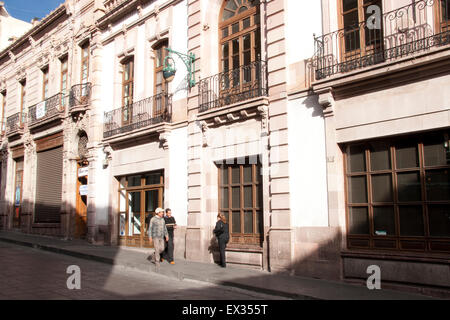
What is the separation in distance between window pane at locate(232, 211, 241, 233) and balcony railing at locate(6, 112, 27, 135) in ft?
55.5

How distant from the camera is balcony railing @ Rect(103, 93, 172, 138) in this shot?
51.9 feet

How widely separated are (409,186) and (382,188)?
23.9 inches

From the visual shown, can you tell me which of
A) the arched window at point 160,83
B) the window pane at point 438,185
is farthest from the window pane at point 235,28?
the window pane at point 438,185

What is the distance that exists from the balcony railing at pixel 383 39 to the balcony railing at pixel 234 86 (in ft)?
6.25

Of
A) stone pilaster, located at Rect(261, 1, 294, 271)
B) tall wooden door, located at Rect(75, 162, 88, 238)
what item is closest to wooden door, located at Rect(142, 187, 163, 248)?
tall wooden door, located at Rect(75, 162, 88, 238)

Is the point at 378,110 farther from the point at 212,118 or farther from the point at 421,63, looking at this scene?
the point at 212,118

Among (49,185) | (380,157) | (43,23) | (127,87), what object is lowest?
(380,157)

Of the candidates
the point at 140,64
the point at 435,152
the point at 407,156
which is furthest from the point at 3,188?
the point at 435,152

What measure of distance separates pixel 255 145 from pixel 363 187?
11.0 ft

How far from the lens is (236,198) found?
1319cm

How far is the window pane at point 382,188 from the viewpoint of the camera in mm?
9734

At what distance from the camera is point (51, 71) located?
23.2 metres

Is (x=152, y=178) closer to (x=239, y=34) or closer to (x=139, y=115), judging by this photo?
(x=139, y=115)
